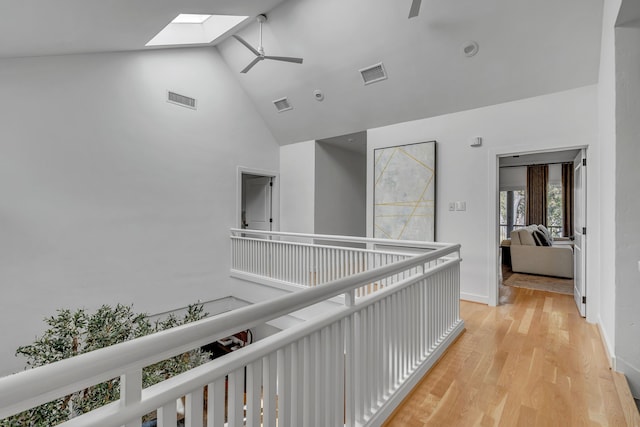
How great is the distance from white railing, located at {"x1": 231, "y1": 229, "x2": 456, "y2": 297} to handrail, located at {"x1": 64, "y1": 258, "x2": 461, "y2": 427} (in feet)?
6.38

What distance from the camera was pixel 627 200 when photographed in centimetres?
221

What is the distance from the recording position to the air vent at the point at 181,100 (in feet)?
15.1

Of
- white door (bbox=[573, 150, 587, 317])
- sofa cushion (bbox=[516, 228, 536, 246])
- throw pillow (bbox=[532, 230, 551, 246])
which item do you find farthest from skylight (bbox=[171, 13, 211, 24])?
throw pillow (bbox=[532, 230, 551, 246])

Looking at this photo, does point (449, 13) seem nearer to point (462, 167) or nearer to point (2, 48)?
point (462, 167)

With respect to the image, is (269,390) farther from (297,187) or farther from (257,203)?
(257,203)

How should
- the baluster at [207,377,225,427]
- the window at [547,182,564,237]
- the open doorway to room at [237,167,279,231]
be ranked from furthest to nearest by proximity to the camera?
the window at [547,182,564,237], the open doorway to room at [237,167,279,231], the baluster at [207,377,225,427]

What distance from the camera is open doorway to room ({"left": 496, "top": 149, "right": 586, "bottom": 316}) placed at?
381 centimetres

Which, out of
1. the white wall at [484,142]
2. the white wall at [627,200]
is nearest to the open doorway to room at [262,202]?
the white wall at [484,142]

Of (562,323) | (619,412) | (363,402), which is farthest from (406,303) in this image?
(562,323)

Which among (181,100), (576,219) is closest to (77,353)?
(181,100)

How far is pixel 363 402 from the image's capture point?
158cm

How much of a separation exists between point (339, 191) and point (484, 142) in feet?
10.1

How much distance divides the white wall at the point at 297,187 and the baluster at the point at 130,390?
5.08 metres

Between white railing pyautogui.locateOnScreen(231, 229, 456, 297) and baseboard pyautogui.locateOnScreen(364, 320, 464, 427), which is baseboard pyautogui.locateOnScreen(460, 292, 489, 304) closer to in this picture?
white railing pyautogui.locateOnScreen(231, 229, 456, 297)
